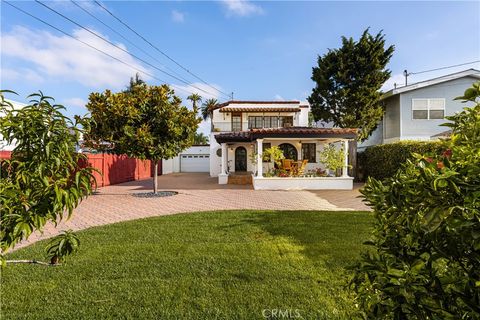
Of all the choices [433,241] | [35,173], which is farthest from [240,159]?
[433,241]

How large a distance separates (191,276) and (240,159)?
1833cm

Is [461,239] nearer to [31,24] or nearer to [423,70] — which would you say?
[31,24]

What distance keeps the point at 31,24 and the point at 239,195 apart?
35.4 feet

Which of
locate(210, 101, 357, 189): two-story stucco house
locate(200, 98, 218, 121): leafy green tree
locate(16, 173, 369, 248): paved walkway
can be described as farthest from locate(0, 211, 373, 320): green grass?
locate(200, 98, 218, 121): leafy green tree

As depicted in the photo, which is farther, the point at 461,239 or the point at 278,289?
the point at 278,289

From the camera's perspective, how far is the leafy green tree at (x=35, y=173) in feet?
5.60

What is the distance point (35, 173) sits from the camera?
179 cm

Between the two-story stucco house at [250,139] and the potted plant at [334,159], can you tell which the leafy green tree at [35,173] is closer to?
the two-story stucco house at [250,139]

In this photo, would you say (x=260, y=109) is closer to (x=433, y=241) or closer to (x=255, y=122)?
(x=255, y=122)

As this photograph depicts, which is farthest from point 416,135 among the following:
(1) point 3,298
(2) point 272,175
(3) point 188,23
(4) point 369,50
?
(1) point 3,298

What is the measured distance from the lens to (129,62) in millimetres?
16688

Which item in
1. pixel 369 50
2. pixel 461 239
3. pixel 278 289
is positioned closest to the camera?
pixel 461 239

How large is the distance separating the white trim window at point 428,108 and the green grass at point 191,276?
15.1 m

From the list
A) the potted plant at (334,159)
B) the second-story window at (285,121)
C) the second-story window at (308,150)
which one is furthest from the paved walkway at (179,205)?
the second-story window at (285,121)
